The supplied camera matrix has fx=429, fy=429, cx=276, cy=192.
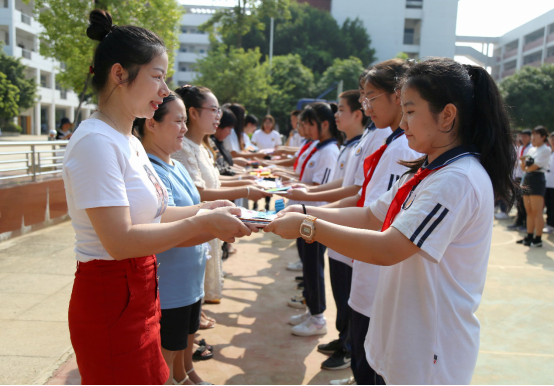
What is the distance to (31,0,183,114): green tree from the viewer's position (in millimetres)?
9078

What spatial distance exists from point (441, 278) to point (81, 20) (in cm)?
987

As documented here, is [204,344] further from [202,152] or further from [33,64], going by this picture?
[33,64]

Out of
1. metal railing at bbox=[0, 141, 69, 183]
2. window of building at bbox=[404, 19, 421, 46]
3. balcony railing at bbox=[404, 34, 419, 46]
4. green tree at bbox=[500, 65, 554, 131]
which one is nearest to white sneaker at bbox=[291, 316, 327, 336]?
metal railing at bbox=[0, 141, 69, 183]

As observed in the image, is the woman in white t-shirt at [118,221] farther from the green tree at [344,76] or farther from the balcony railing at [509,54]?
the balcony railing at [509,54]

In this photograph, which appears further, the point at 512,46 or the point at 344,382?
the point at 512,46

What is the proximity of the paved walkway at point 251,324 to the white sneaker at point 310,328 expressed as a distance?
0.21 ft

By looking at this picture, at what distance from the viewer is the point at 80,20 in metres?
9.18

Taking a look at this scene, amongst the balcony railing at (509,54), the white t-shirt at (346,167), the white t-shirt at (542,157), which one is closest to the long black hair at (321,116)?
the white t-shirt at (346,167)

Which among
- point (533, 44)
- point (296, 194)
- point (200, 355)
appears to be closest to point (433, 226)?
point (296, 194)

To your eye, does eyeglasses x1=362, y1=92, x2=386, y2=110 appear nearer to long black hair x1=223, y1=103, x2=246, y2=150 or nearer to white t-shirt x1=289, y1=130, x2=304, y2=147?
long black hair x1=223, y1=103, x2=246, y2=150

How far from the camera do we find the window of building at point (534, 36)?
151ft

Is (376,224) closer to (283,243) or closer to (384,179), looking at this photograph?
(384,179)

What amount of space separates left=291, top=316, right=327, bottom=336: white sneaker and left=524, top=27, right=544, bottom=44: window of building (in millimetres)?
53023

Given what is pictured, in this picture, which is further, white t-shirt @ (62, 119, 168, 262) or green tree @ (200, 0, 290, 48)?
green tree @ (200, 0, 290, 48)
